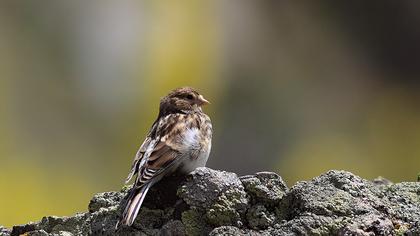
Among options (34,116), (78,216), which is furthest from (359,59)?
(78,216)

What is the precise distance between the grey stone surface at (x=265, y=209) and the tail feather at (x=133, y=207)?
43 millimetres

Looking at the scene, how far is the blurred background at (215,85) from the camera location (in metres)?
11.9

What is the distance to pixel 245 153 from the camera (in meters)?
11.5

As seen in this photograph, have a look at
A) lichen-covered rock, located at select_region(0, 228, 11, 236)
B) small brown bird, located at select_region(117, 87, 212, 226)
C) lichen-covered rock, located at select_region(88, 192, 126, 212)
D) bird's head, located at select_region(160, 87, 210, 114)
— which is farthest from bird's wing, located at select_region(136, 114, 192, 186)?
lichen-covered rock, located at select_region(0, 228, 11, 236)

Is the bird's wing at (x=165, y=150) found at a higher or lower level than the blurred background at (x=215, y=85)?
lower

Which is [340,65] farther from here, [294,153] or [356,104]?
[294,153]

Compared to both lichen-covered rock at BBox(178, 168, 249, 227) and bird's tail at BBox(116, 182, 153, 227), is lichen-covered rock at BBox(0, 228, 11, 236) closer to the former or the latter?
bird's tail at BBox(116, 182, 153, 227)

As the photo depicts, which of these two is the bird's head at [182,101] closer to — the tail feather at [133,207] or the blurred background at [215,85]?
the tail feather at [133,207]

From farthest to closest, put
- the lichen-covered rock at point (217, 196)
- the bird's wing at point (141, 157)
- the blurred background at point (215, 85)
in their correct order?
the blurred background at point (215, 85) → the bird's wing at point (141, 157) → the lichen-covered rock at point (217, 196)

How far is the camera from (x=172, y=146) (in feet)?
14.8

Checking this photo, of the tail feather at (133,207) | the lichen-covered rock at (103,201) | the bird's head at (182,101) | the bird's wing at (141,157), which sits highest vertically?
the bird's head at (182,101)

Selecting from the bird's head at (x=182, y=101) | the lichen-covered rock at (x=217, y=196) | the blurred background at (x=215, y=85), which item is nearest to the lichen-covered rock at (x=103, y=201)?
the lichen-covered rock at (x=217, y=196)

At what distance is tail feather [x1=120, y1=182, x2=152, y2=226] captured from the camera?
12.4ft

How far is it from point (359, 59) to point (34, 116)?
453 centimetres
